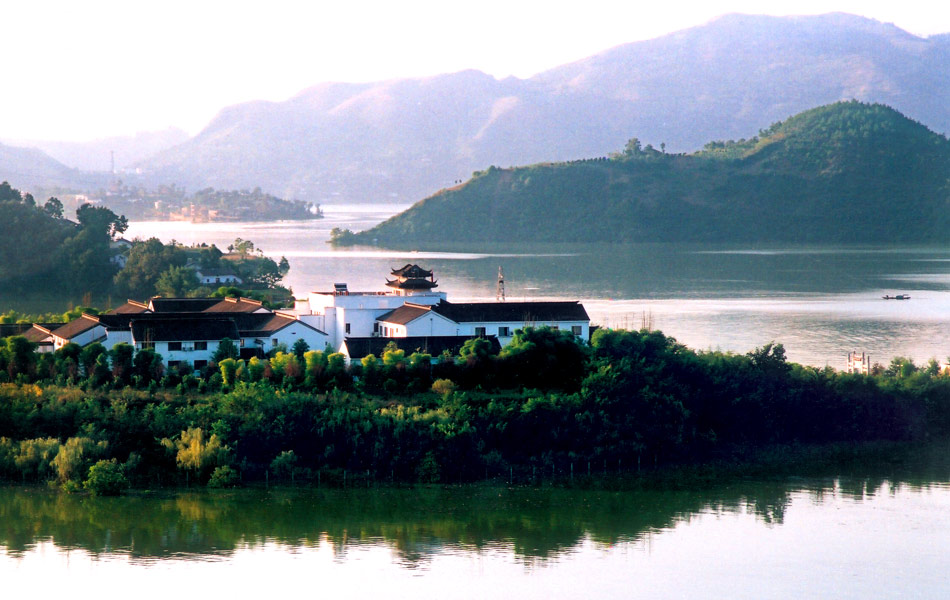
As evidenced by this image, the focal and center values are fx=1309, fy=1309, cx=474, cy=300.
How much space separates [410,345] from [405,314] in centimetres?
135

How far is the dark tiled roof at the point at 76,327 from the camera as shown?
20.4 metres

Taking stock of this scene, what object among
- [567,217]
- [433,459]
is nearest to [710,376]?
[433,459]

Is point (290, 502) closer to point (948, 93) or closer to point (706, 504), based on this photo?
point (706, 504)

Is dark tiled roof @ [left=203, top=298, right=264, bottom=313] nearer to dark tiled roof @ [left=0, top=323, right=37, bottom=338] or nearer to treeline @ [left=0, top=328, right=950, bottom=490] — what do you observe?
treeline @ [left=0, top=328, right=950, bottom=490]

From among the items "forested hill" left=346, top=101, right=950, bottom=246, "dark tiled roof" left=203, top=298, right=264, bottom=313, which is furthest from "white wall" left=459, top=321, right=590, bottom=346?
"forested hill" left=346, top=101, right=950, bottom=246

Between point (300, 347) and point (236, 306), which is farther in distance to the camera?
point (236, 306)

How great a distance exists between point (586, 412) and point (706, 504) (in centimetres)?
226

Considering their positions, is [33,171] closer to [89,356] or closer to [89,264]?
[89,264]

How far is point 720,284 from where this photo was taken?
1745 inches

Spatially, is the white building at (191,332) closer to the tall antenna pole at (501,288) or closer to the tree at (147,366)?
the tree at (147,366)

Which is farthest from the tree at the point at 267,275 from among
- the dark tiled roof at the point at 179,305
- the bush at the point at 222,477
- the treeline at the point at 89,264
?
the bush at the point at 222,477

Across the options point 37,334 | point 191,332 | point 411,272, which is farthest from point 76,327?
point 411,272

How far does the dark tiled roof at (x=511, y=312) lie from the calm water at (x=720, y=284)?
557 centimetres

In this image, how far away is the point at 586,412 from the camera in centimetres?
1764
